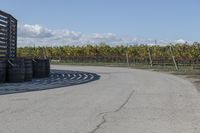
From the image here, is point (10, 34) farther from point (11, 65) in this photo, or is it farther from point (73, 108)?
point (73, 108)

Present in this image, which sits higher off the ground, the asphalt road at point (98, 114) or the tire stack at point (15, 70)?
the tire stack at point (15, 70)

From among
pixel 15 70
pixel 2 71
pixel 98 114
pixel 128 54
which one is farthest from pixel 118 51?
pixel 98 114

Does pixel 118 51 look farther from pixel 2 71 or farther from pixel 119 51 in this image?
pixel 2 71

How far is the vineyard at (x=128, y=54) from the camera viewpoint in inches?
2314

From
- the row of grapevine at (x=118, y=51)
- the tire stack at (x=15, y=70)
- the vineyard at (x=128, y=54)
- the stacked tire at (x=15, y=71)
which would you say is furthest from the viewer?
the row of grapevine at (x=118, y=51)

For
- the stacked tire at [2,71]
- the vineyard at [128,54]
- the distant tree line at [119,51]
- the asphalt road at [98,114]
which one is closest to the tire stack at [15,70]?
the stacked tire at [2,71]

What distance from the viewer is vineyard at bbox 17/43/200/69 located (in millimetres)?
58781

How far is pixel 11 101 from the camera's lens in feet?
46.2

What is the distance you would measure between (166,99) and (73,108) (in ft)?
13.2

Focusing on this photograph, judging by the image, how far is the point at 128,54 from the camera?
245 feet

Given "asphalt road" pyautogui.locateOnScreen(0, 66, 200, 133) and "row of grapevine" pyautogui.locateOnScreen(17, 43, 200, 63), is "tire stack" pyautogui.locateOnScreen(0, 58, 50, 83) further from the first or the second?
"row of grapevine" pyautogui.locateOnScreen(17, 43, 200, 63)

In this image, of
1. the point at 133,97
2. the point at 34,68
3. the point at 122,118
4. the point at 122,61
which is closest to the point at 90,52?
the point at 122,61

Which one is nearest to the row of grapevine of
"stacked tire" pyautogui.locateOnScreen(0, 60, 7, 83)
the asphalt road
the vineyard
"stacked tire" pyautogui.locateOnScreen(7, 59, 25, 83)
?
the vineyard

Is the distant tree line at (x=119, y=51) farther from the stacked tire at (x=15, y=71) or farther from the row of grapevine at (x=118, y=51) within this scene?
the stacked tire at (x=15, y=71)
